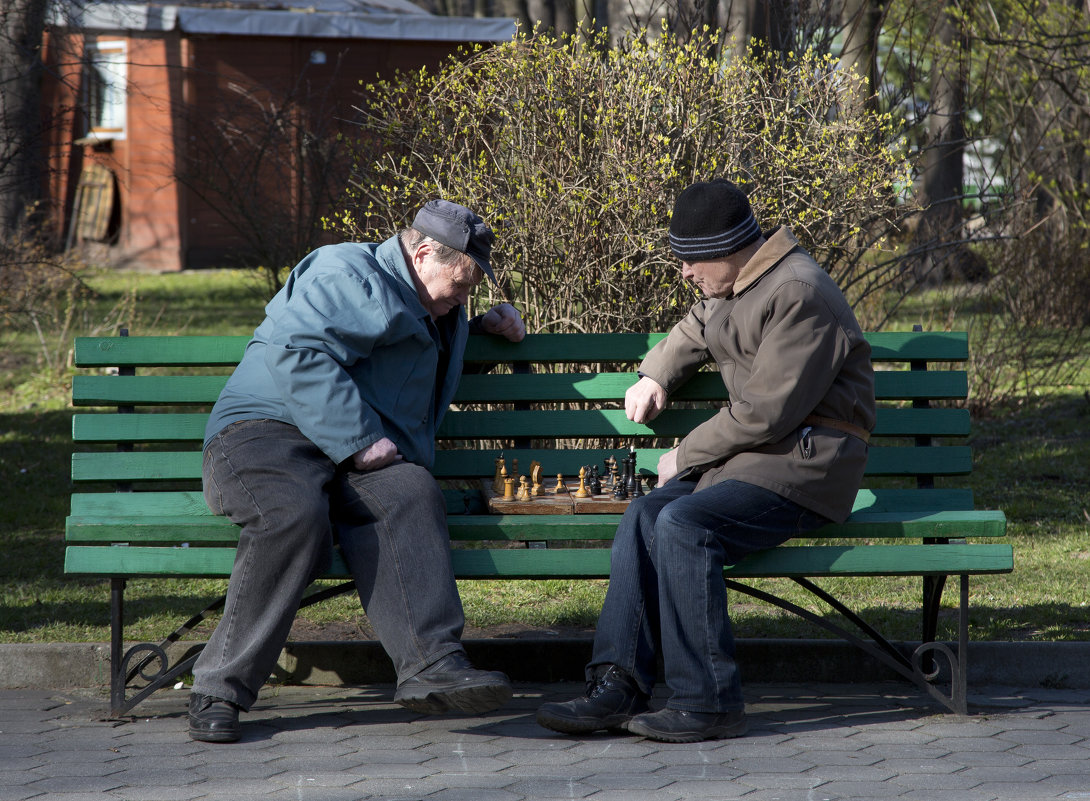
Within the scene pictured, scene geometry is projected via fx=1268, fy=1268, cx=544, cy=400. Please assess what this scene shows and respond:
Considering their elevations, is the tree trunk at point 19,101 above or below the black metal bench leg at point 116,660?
above

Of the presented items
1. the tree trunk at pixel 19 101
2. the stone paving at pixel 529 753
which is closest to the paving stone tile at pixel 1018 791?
the stone paving at pixel 529 753

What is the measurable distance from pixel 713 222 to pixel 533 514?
1068 mm

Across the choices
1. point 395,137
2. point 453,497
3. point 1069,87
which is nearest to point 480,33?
point 1069,87

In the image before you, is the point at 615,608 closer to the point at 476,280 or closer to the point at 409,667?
the point at 409,667

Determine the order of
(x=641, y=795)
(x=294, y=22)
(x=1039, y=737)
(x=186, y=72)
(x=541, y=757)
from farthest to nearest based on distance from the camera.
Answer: (x=294, y=22) < (x=186, y=72) < (x=1039, y=737) < (x=541, y=757) < (x=641, y=795)

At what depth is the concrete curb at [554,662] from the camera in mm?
4250

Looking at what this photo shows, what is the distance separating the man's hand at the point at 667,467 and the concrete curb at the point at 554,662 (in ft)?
2.10

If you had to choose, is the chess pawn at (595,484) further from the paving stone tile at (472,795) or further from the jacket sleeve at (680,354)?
the paving stone tile at (472,795)

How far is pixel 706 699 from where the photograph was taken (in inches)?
144

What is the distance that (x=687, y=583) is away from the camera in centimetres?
365

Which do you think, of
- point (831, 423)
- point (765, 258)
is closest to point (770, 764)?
point (831, 423)

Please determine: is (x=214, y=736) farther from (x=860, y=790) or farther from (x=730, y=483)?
(x=860, y=790)

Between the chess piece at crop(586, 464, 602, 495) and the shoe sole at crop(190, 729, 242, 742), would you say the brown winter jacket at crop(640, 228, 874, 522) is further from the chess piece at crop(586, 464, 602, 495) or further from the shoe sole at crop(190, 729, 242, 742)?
the shoe sole at crop(190, 729, 242, 742)

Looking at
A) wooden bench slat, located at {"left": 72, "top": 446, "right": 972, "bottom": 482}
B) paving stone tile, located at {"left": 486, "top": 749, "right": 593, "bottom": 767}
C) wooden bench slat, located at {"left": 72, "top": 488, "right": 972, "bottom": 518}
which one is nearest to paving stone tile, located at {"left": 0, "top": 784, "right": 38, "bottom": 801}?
wooden bench slat, located at {"left": 72, "top": 488, "right": 972, "bottom": 518}
